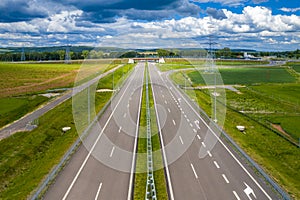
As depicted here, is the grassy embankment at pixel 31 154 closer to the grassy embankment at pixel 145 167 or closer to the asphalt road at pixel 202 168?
the grassy embankment at pixel 145 167

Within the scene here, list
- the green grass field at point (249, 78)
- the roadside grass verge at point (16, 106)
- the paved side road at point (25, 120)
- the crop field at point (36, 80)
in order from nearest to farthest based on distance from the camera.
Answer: the paved side road at point (25, 120), the roadside grass verge at point (16, 106), the crop field at point (36, 80), the green grass field at point (249, 78)

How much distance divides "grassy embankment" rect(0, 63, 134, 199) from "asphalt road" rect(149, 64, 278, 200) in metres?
10.0

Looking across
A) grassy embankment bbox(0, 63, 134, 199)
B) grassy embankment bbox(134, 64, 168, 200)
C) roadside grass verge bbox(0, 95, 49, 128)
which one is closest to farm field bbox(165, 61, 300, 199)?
grassy embankment bbox(134, 64, 168, 200)

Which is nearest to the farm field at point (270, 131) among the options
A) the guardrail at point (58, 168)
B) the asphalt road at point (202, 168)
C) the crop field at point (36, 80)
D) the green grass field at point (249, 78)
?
the asphalt road at point (202, 168)

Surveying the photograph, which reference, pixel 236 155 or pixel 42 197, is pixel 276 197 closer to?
pixel 236 155

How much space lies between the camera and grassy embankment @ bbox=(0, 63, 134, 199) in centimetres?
2358

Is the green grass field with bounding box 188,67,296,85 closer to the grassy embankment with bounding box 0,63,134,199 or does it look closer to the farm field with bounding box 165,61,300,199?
the farm field with bounding box 165,61,300,199

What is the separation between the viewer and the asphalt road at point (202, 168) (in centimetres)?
2191

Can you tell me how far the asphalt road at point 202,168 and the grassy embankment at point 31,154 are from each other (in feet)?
32.9

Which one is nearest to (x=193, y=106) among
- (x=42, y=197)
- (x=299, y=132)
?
(x=299, y=132)

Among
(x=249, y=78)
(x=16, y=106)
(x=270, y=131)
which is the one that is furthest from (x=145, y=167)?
(x=249, y=78)

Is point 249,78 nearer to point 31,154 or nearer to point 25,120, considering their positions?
point 25,120

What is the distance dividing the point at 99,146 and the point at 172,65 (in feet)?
463

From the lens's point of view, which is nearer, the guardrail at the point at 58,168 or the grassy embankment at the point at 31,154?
the guardrail at the point at 58,168
